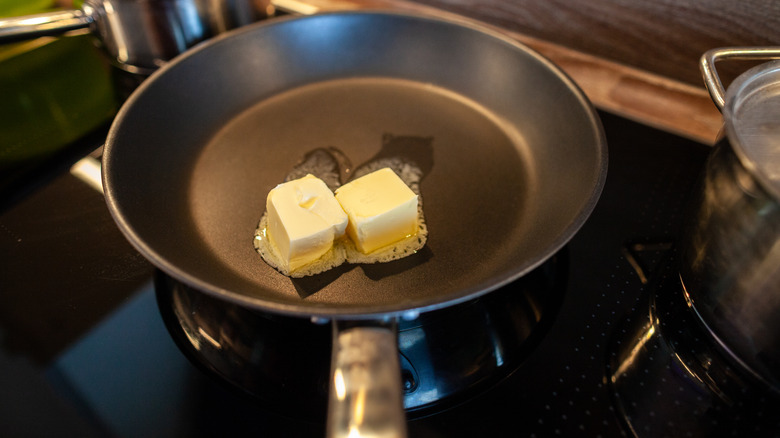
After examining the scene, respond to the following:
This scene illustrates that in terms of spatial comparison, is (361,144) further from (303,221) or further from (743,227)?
(743,227)

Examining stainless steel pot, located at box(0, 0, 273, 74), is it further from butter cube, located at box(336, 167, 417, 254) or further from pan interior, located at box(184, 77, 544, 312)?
butter cube, located at box(336, 167, 417, 254)

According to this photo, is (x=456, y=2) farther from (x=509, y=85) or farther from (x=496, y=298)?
(x=496, y=298)

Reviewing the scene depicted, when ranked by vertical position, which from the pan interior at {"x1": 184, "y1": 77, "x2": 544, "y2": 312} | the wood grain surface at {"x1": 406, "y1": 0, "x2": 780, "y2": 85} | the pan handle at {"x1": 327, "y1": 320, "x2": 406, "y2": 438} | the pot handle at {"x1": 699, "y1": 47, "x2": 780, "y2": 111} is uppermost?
the pot handle at {"x1": 699, "y1": 47, "x2": 780, "y2": 111}

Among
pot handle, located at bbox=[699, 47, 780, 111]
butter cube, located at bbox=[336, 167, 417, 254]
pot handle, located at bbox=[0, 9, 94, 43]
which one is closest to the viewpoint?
pot handle, located at bbox=[699, 47, 780, 111]

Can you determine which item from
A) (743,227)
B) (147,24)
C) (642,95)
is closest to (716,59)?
(743,227)

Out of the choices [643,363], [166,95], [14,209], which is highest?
[166,95]

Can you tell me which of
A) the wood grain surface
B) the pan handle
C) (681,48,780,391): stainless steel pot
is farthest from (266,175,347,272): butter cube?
the wood grain surface

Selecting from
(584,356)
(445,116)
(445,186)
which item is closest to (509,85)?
(445,116)
